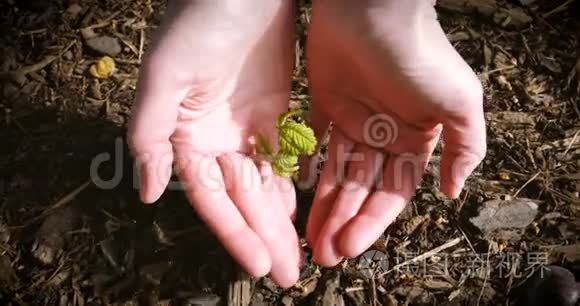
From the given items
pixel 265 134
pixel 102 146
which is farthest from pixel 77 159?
pixel 265 134

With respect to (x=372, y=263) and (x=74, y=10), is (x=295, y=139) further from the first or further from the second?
(x=74, y=10)

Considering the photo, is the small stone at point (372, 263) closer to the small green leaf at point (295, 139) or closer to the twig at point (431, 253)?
the twig at point (431, 253)

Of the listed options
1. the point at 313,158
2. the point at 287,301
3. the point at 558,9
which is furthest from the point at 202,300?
the point at 558,9

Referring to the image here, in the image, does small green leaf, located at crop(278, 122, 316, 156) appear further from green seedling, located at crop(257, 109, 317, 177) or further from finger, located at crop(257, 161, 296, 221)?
finger, located at crop(257, 161, 296, 221)

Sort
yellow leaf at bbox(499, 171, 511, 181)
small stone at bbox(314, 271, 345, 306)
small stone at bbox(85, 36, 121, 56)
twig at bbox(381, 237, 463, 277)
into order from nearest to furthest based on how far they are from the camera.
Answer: small stone at bbox(314, 271, 345, 306) → twig at bbox(381, 237, 463, 277) → yellow leaf at bbox(499, 171, 511, 181) → small stone at bbox(85, 36, 121, 56)

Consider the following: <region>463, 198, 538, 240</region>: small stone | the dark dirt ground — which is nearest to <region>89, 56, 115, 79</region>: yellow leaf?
the dark dirt ground

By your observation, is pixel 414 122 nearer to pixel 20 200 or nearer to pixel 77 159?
pixel 77 159

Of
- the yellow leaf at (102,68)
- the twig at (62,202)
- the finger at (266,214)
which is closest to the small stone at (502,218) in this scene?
the finger at (266,214)
